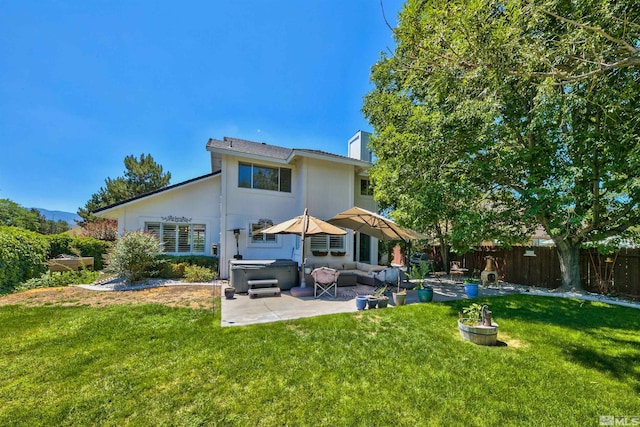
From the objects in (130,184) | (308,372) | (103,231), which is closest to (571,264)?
(308,372)

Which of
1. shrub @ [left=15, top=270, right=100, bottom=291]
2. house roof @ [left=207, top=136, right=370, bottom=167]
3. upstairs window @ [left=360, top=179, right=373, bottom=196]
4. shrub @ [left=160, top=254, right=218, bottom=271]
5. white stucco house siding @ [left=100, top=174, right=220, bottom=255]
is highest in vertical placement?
house roof @ [left=207, top=136, right=370, bottom=167]

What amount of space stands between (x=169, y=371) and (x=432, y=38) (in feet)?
26.5

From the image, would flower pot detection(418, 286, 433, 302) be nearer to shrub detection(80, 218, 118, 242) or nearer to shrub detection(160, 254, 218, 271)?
shrub detection(160, 254, 218, 271)

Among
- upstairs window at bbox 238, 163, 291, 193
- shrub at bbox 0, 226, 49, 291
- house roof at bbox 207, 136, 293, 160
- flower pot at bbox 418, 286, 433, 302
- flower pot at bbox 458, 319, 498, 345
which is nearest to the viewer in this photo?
flower pot at bbox 458, 319, 498, 345

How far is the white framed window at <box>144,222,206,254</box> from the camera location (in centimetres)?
1302

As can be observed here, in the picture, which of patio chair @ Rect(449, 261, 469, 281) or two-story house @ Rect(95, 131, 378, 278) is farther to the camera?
patio chair @ Rect(449, 261, 469, 281)

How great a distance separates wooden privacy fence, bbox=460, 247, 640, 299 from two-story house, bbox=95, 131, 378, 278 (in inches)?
299

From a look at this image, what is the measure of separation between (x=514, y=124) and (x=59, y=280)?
1803 centimetres

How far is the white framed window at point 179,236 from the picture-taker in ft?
42.7

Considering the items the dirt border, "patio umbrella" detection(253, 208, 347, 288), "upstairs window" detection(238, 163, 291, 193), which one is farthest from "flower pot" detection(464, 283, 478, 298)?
"upstairs window" detection(238, 163, 291, 193)

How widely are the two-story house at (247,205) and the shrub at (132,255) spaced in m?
2.68

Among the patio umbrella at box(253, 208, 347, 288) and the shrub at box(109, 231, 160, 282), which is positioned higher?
the patio umbrella at box(253, 208, 347, 288)

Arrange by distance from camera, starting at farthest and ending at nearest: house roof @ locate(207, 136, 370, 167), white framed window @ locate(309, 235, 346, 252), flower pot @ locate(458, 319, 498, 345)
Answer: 1. white framed window @ locate(309, 235, 346, 252)
2. house roof @ locate(207, 136, 370, 167)
3. flower pot @ locate(458, 319, 498, 345)

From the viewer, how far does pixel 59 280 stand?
9.88 metres
